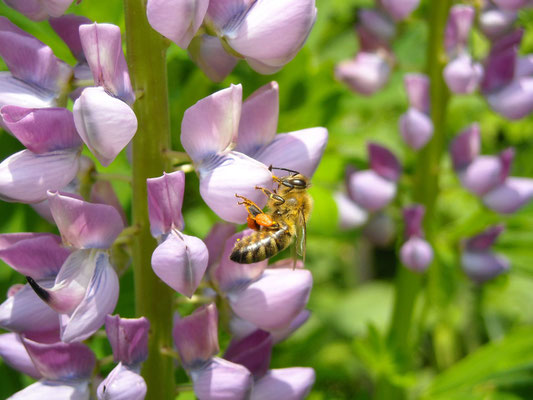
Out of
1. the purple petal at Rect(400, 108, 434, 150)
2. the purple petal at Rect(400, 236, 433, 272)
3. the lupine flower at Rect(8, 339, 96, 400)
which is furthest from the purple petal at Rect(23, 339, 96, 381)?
the purple petal at Rect(400, 108, 434, 150)

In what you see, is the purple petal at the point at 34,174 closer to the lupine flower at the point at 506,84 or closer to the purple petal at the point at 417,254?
the purple petal at the point at 417,254

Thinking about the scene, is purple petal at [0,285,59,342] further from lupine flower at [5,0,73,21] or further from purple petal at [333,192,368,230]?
purple petal at [333,192,368,230]

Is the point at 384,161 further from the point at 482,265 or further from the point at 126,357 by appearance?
the point at 126,357

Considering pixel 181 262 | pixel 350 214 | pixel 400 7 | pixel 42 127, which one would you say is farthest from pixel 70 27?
pixel 350 214

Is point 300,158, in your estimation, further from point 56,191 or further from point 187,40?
point 56,191

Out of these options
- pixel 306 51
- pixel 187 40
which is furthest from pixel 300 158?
pixel 306 51
